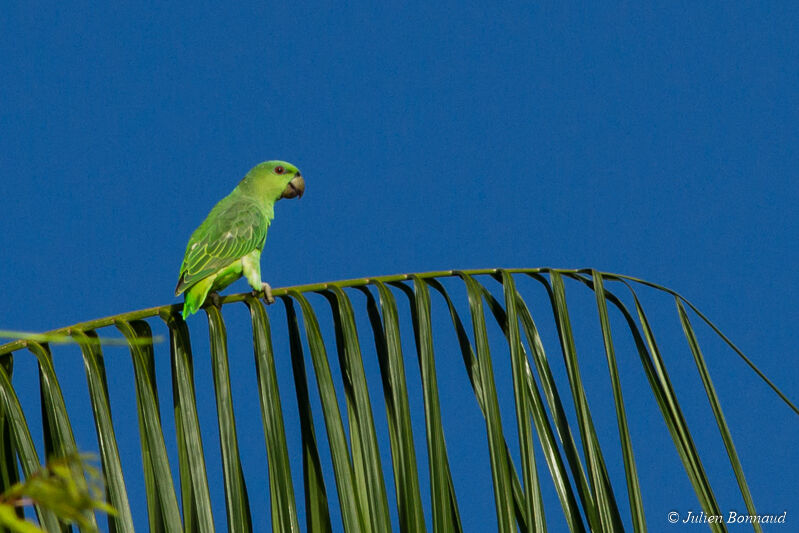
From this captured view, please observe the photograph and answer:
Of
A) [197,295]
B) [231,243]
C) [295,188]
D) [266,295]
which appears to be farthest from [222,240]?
[295,188]

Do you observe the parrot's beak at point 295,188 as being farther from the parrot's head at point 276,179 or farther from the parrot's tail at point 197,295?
the parrot's tail at point 197,295

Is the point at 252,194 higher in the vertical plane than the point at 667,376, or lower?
higher

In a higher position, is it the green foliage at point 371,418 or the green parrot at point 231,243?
the green parrot at point 231,243

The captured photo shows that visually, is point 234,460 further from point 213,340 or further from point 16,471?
point 16,471

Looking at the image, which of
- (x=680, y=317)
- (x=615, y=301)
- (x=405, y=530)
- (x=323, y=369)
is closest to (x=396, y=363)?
(x=323, y=369)

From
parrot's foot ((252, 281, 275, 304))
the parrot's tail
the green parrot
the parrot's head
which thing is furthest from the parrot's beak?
parrot's foot ((252, 281, 275, 304))

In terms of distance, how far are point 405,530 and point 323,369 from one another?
515 mm

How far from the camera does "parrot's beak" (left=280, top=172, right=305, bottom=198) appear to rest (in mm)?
5820

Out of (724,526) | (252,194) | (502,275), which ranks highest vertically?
(252,194)

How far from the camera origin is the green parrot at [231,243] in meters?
3.94

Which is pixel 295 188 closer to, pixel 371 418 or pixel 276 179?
pixel 276 179

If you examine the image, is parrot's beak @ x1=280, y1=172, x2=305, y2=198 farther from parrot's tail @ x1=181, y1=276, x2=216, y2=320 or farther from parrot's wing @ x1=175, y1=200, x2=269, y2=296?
parrot's tail @ x1=181, y1=276, x2=216, y2=320

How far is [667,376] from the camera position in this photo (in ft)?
9.37

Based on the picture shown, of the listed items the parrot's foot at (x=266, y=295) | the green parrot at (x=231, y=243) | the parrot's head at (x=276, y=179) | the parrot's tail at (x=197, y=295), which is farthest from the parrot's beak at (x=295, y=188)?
the parrot's foot at (x=266, y=295)
